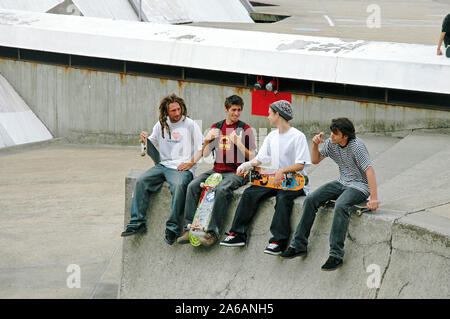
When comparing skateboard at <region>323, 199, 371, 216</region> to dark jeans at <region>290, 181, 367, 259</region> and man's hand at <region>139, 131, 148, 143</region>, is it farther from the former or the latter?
man's hand at <region>139, 131, 148, 143</region>

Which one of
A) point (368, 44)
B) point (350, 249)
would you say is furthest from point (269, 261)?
point (368, 44)

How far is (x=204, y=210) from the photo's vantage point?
672cm

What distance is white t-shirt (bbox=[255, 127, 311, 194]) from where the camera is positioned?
6.23 metres

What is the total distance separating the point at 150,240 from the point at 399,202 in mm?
2565

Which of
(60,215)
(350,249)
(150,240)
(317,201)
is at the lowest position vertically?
(60,215)

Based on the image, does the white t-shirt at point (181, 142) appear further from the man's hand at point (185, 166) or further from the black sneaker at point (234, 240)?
the black sneaker at point (234, 240)

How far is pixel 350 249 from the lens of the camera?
5895 mm

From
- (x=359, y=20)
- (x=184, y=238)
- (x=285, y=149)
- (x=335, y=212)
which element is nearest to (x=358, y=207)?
(x=335, y=212)

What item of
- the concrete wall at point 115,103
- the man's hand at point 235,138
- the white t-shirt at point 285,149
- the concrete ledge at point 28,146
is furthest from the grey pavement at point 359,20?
the white t-shirt at point 285,149

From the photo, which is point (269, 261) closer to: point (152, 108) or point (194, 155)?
point (194, 155)

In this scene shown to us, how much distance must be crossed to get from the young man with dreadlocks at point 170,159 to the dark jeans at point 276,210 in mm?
739

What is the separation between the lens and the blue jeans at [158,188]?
6.91 meters

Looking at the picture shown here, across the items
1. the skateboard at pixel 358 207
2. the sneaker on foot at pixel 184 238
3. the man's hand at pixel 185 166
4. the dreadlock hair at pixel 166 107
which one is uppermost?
the dreadlock hair at pixel 166 107
